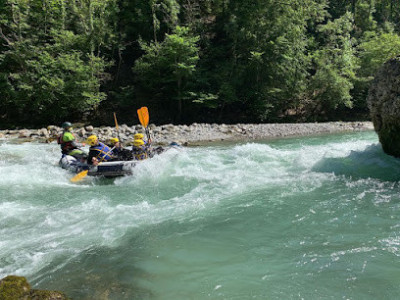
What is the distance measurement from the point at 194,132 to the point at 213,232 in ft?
40.0

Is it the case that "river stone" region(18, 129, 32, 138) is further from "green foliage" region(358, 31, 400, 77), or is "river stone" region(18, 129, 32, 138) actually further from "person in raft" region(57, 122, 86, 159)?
"green foliage" region(358, 31, 400, 77)

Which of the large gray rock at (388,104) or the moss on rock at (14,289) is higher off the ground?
the large gray rock at (388,104)

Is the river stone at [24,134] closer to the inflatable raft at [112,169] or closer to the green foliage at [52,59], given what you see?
the green foliage at [52,59]

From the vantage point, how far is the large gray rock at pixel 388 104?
7203 millimetres

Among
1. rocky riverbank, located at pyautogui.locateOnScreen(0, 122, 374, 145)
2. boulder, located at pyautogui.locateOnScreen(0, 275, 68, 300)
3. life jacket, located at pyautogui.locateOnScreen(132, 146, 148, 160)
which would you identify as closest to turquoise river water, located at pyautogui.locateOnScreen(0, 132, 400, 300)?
boulder, located at pyautogui.locateOnScreen(0, 275, 68, 300)

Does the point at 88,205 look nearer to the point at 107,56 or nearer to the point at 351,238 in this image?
the point at 351,238

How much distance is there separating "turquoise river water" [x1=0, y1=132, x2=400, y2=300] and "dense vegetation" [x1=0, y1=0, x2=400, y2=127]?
1256 cm

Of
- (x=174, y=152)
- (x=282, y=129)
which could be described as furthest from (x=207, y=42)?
(x=174, y=152)

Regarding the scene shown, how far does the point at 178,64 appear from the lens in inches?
744

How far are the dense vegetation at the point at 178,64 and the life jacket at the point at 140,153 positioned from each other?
11.1 metres

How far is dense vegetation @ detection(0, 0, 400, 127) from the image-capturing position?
1956 centimetres

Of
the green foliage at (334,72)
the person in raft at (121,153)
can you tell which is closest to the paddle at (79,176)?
the person in raft at (121,153)

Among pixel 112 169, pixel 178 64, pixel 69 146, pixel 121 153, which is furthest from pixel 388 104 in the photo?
pixel 178 64

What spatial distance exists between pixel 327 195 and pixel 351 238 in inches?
73.5
